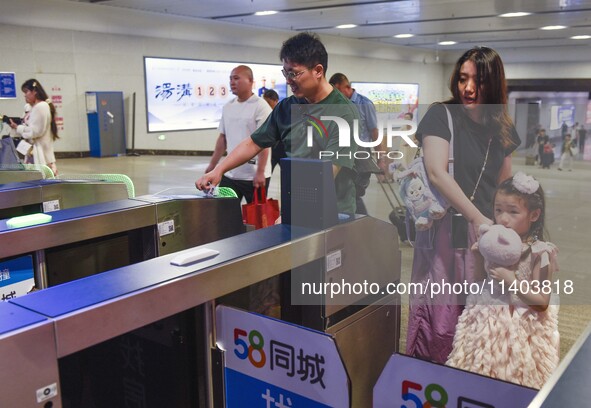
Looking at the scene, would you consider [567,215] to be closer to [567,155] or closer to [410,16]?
[567,155]

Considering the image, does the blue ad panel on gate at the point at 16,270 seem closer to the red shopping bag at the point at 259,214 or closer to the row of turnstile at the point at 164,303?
the row of turnstile at the point at 164,303

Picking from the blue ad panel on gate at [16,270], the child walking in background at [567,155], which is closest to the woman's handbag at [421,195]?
the child walking in background at [567,155]

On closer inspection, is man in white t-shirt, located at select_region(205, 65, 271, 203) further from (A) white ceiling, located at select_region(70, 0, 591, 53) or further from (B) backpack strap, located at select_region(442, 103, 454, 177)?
(A) white ceiling, located at select_region(70, 0, 591, 53)

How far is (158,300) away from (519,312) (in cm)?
100

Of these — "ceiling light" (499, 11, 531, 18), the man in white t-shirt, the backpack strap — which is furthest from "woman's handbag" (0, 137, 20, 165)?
"ceiling light" (499, 11, 531, 18)

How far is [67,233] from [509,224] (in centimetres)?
126

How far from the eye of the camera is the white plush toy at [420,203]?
1.59 meters

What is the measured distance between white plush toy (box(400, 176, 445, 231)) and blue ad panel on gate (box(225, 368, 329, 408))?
0.66 metres

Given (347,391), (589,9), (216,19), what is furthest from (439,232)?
(216,19)

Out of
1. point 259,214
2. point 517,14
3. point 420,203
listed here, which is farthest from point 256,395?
point 517,14

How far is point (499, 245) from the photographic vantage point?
1.53 metres

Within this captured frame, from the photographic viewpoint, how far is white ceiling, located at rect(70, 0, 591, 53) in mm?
9648

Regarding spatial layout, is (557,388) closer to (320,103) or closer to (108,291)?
(108,291)

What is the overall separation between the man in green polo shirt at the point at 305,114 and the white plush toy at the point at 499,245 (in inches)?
19.2
